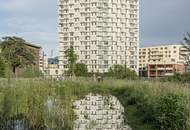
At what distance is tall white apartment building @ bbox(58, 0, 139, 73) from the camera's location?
10600cm

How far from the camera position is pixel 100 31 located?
108062mm

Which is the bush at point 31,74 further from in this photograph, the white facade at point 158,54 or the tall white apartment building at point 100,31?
the white facade at point 158,54

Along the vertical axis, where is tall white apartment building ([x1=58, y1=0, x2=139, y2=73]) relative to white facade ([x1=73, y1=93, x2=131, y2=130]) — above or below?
above

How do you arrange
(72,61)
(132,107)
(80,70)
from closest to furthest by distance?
(132,107), (72,61), (80,70)

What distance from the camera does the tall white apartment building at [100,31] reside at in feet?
348

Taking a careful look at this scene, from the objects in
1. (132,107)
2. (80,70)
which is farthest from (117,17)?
(132,107)

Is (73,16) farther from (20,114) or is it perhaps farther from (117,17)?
(20,114)

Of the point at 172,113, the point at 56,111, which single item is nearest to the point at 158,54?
the point at 172,113

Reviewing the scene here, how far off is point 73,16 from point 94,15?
5996mm

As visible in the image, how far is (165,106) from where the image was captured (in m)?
11.0

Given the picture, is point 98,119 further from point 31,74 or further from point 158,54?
point 158,54

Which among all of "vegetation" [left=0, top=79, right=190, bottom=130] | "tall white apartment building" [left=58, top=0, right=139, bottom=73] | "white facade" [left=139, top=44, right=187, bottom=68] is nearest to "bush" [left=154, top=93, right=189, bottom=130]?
"vegetation" [left=0, top=79, right=190, bottom=130]

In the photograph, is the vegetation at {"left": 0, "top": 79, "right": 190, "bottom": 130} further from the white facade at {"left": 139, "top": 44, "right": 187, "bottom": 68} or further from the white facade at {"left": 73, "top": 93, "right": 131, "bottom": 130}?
the white facade at {"left": 139, "top": 44, "right": 187, "bottom": 68}

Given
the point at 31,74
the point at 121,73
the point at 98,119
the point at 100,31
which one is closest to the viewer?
the point at 98,119
